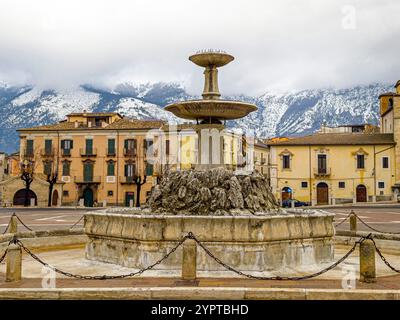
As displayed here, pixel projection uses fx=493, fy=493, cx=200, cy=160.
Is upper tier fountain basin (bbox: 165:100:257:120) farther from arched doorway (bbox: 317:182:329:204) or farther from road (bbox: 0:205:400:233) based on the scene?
arched doorway (bbox: 317:182:329:204)

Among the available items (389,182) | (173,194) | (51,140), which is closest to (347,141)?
(389,182)

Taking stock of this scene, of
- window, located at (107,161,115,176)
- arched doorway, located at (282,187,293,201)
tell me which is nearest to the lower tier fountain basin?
arched doorway, located at (282,187,293,201)

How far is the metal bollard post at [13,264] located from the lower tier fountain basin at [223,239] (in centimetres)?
230

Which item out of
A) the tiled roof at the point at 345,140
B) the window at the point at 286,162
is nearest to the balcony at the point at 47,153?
the tiled roof at the point at 345,140

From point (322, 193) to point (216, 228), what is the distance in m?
46.0

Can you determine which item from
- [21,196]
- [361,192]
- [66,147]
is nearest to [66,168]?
[66,147]

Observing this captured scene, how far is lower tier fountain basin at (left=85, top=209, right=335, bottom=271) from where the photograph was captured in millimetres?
9789

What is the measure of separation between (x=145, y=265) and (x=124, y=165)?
46.3 m

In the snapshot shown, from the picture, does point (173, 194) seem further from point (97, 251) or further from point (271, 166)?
point (271, 166)

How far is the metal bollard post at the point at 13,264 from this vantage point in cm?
873

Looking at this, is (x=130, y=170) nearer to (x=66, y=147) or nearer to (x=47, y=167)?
(x=66, y=147)

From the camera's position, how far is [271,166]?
55125mm

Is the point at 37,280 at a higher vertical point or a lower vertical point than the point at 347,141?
lower
